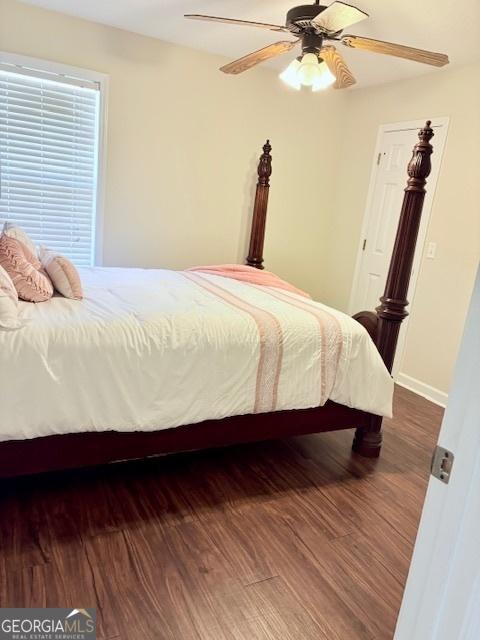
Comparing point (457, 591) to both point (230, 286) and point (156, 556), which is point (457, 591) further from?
point (230, 286)

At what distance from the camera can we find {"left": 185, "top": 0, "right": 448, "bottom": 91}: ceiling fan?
206 centimetres

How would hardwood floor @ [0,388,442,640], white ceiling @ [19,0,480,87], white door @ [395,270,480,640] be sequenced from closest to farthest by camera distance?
1. white door @ [395,270,480,640]
2. hardwood floor @ [0,388,442,640]
3. white ceiling @ [19,0,480,87]

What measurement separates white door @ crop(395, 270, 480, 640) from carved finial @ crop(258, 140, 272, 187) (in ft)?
11.4

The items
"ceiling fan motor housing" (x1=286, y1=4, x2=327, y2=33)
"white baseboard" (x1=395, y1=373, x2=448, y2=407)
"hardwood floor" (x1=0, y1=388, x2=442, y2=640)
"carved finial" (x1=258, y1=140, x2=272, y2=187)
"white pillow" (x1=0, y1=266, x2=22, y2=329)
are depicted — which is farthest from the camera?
"carved finial" (x1=258, y1=140, x2=272, y2=187)

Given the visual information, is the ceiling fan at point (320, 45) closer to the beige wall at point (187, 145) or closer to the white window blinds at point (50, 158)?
the beige wall at point (187, 145)

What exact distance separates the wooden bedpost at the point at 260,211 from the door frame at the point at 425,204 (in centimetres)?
99

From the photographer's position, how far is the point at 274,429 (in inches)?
88.3

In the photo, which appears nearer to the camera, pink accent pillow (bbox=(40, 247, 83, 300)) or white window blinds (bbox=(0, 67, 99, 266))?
pink accent pillow (bbox=(40, 247, 83, 300))

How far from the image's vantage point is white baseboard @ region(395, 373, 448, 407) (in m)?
3.47

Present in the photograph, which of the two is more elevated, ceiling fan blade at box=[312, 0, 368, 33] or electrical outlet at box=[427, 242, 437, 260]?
ceiling fan blade at box=[312, 0, 368, 33]

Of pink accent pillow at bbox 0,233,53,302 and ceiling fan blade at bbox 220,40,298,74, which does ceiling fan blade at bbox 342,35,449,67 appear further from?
pink accent pillow at bbox 0,233,53,302

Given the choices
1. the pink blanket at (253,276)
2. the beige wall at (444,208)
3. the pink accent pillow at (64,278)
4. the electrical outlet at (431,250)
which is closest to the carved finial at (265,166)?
the beige wall at (444,208)

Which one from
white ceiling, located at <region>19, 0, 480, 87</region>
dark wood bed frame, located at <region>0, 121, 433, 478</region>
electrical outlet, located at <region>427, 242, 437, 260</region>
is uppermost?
white ceiling, located at <region>19, 0, 480, 87</region>

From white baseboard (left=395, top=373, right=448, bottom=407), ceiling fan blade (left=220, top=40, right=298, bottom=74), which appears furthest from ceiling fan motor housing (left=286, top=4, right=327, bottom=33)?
white baseboard (left=395, top=373, right=448, bottom=407)
